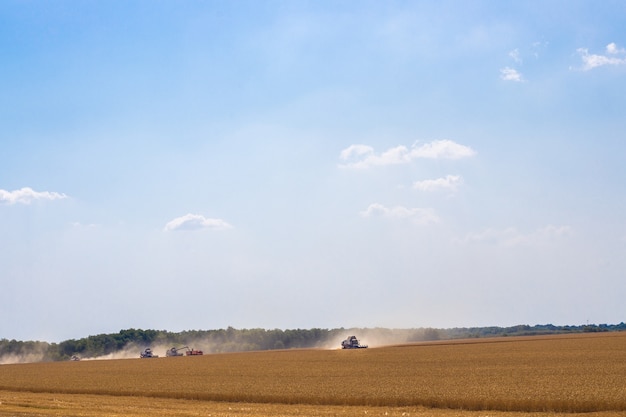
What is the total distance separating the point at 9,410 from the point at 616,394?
30457mm

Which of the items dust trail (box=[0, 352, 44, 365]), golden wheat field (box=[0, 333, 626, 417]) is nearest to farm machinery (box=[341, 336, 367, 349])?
golden wheat field (box=[0, 333, 626, 417])

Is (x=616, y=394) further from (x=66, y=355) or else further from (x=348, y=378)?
(x=66, y=355)

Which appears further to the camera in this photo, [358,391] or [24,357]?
[24,357]

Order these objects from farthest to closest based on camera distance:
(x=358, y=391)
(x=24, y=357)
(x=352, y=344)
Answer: (x=24, y=357) → (x=352, y=344) → (x=358, y=391)

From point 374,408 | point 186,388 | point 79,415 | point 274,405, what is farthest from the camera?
point 186,388

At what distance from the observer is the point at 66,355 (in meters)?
189

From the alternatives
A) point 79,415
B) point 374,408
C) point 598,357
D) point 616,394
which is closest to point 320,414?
point 374,408

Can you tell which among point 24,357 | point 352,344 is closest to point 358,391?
point 352,344

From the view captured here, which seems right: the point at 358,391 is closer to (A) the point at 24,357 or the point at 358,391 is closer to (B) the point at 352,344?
(B) the point at 352,344

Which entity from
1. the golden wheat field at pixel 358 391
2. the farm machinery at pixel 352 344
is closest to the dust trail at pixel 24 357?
the farm machinery at pixel 352 344

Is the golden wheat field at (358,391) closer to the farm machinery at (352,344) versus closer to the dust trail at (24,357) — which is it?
the farm machinery at (352,344)

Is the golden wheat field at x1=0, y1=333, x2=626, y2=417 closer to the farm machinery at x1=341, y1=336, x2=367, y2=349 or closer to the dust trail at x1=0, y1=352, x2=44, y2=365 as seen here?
the farm machinery at x1=341, y1=336, x2=367, y2=349

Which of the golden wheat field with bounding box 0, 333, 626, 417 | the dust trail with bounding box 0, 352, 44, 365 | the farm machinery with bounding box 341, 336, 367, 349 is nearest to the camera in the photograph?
the golden wheat field with bounding box 0, 333, 626, 417

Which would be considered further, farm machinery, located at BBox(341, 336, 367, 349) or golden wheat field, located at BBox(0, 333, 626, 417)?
farm machinery, located at BBox(341, 336, 367, 349)
